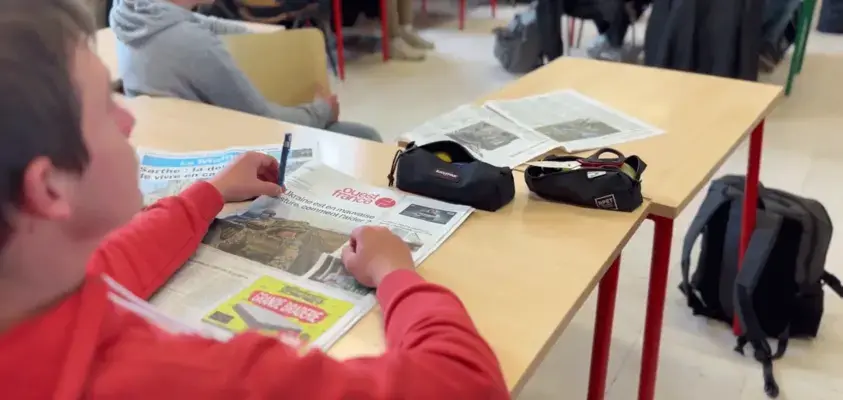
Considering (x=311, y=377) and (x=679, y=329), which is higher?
(x=311, y=377)

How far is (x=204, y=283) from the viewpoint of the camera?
965mm

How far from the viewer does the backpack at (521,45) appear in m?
→ 3.87

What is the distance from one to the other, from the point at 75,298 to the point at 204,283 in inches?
14.1

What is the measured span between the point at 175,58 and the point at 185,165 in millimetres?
475

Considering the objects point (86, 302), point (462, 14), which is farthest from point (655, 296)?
point (462, 14)

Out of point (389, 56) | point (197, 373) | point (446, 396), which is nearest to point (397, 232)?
point (446, 396)

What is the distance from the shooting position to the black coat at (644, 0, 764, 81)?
3.09 meters

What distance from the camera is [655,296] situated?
1326mm

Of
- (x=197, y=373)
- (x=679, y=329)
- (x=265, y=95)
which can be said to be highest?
(x=197, y=373)

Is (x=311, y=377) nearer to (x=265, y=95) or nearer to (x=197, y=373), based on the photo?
(x=197, y=373)

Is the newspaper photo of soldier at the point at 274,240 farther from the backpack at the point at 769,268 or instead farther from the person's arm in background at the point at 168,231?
the backpack at the point at 769,268

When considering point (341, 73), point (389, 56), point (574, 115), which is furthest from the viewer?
point (389, 56)

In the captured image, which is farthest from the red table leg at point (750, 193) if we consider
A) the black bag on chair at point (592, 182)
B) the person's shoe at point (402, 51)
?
the person's shoe at point (402, 51)

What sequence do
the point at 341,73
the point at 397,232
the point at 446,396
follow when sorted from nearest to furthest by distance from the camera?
the point at 446,396
the point at 397,232
the point at 341,73
